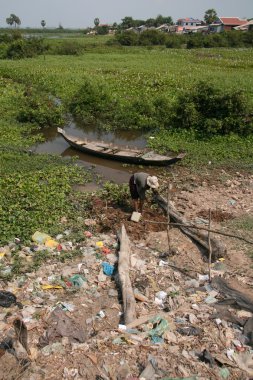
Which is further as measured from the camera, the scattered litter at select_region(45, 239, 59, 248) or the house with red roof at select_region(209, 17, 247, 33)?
the house with red roof at select_region(209, 17, 247, 33)

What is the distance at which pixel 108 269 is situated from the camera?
6422mm

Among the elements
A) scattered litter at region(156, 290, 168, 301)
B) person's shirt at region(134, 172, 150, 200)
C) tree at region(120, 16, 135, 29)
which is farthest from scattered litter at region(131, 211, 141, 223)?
tree at region(120, 16, 135, 29)

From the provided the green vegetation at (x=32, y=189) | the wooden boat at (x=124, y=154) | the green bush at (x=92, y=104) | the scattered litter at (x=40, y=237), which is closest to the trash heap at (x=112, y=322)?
the scattered litter at (x=40, y=237)

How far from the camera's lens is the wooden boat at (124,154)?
11.8 metres

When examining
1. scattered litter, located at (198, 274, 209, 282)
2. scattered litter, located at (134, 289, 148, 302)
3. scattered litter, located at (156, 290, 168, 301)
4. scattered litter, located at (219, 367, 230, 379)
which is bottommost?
scattered litter, located at (198, 274, 209, 282)

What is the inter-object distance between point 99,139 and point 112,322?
12.1 metres

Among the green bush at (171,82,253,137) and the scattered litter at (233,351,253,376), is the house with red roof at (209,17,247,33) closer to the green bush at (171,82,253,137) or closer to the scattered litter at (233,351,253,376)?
the green bush at (171,82,253,137)

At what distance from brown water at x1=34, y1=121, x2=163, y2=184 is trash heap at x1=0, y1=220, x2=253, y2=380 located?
4470 millimetres

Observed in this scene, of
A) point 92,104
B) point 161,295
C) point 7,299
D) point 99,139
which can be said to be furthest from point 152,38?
point 7,299

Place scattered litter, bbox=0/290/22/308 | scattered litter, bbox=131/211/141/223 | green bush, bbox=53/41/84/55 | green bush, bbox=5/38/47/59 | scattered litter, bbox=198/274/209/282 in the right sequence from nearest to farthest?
scattered litter, bbox=0/290/22/308 → scattered litter, bbox=198/274/209/282 → scattered litter, bbox=131/211/141/223 → green bush, bbox=5/38/47/59 → green bush, bbox=53/41/84/55

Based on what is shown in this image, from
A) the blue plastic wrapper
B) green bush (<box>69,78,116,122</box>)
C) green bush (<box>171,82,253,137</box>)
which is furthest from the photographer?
green bush (<box>69,78,116,122</box>)

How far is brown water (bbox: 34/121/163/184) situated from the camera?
39.3 feet

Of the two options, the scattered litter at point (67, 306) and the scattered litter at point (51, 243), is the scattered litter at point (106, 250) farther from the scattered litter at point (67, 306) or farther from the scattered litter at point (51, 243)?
the scattered litter at point (67, 306)

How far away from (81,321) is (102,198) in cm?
446
